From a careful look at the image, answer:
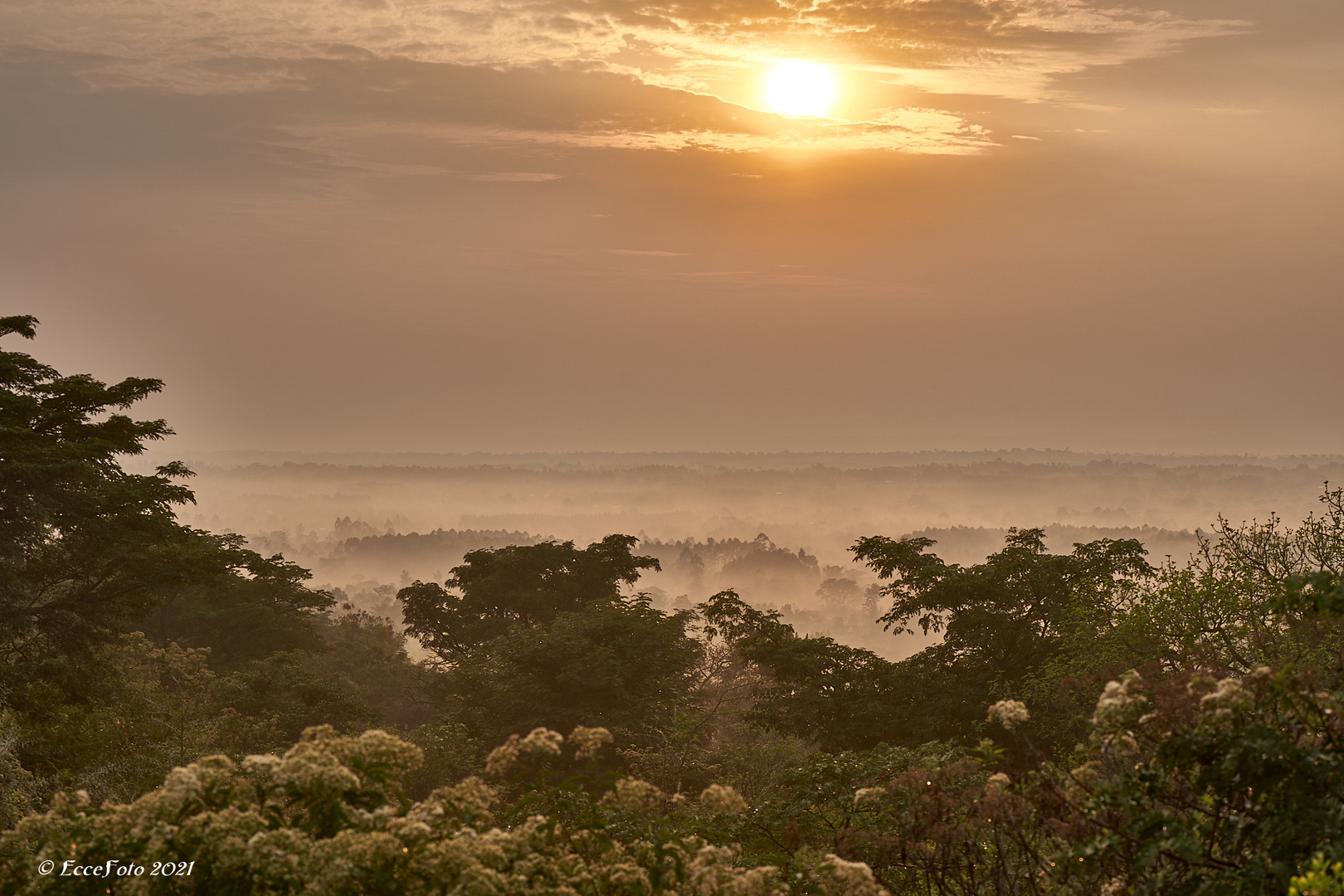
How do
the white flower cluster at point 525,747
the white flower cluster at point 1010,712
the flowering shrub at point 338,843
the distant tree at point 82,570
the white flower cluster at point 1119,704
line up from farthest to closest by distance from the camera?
the distant tree at point 82,570 < the white flower cluster at point 1010,712 < the white flower cluster at point 1119,704 < the white flower cluster at point 525,747 < the flowering shrub at point 338,843

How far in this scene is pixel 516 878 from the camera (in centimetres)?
585

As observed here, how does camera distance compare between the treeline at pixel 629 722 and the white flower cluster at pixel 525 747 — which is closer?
the treeline at pixel 629 722

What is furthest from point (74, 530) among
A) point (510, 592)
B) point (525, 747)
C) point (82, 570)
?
point (510, 592)

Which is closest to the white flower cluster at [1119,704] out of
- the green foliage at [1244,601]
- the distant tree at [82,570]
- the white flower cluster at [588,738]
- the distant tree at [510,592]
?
the white flower cluster at [588,738]

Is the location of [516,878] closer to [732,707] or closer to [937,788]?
[937,788]

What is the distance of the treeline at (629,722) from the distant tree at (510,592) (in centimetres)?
19

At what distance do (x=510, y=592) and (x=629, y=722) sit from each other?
47.1ft

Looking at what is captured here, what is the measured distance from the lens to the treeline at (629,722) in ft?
20.1

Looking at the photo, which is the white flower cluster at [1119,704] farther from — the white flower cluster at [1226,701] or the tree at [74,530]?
the tree at [74,530]

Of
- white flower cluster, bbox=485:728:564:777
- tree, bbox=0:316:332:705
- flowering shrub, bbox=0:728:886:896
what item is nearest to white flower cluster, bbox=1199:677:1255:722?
flowering shrub, bbox=0:728:886:896

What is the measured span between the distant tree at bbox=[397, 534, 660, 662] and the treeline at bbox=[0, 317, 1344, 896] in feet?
0.61

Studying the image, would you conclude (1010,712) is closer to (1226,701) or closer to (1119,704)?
(1119,704)

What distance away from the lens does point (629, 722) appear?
110 feet

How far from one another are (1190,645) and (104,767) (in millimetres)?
27341
